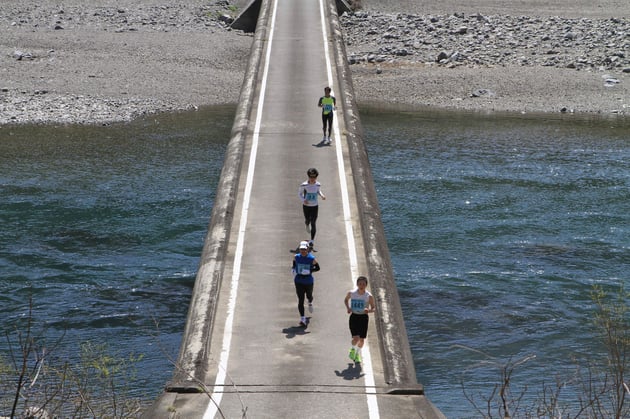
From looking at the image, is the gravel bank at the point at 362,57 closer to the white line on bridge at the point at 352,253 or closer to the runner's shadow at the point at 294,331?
the white line on bridge at the point at 352,253

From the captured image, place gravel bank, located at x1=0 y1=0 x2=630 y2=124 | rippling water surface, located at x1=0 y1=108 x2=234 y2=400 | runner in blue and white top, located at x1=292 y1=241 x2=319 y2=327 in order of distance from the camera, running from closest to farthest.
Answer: runner in blue and white top, located at x1=292 y1=241 x2=319 y2=327 < rippling water surface, located at x1=0 y1=108 x2=234 y2=400 < gravel bank, located at x1=0 y1=0 x2=630 y2=124

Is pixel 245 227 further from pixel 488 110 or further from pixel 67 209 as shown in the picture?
pixel 488 110

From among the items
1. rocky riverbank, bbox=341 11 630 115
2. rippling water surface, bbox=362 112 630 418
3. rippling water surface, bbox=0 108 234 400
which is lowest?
rippling water surface, bbox=0 108 234 400

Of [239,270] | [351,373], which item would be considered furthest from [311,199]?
[351,373]

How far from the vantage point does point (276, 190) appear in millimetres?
21609

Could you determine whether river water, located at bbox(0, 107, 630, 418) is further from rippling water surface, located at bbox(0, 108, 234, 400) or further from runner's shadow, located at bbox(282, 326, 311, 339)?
runner's shadow, located at bbox(282, 326, 311, 339)

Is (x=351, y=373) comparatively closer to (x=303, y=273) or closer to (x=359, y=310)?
(x=359, y=310)

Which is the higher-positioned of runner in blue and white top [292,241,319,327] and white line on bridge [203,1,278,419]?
runner in blue and white top [292,241,319,327]

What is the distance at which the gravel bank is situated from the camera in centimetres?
4722

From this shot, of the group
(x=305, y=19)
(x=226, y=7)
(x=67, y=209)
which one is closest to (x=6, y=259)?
(x=67, y=209)

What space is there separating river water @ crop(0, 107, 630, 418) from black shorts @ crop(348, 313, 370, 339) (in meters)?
1.65

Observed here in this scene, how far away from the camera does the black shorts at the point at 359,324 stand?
46.2 ft

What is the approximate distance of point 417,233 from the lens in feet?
92.5

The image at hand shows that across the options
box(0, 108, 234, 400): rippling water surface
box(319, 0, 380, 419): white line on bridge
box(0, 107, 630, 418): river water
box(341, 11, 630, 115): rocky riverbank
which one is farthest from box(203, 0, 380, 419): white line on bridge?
box(341, 11, 630, 115): rocky riverbank
